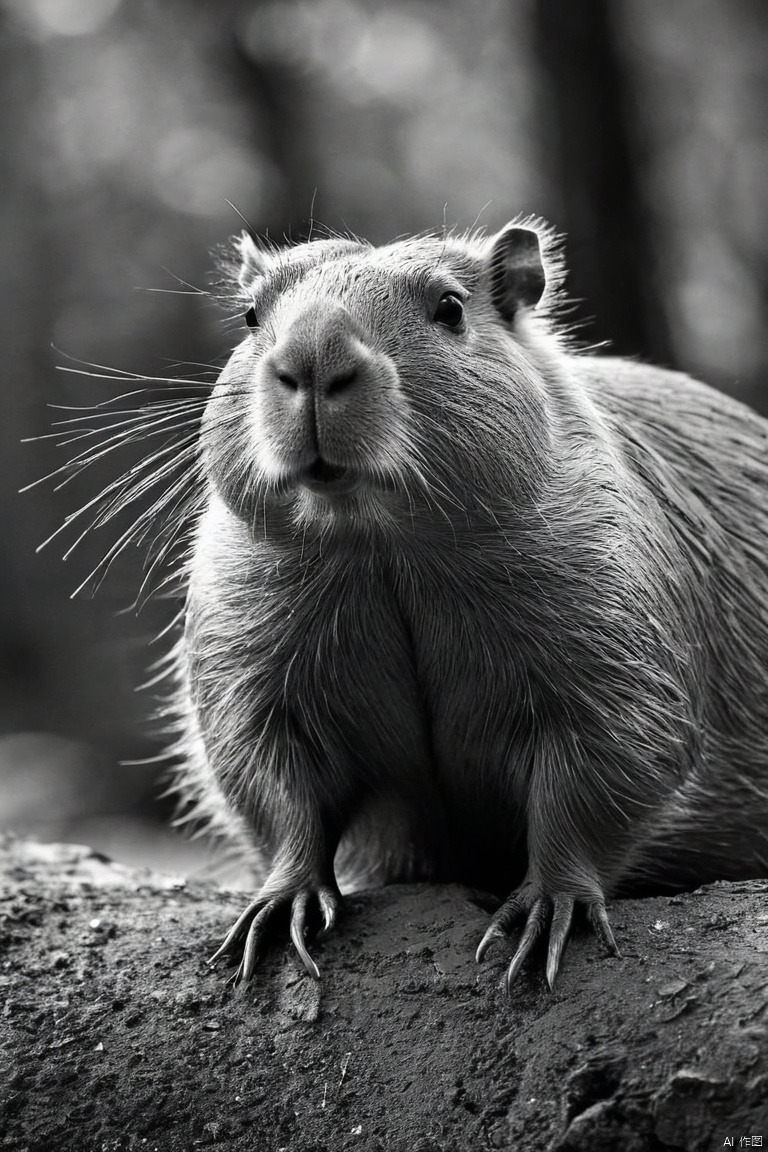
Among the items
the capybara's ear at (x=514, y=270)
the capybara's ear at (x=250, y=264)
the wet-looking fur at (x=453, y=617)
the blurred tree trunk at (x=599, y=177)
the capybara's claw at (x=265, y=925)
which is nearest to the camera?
the wet-looking fur at (x=453, y=617)

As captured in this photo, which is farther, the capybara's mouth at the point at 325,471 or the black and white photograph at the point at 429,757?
the capybara's mouth at the point at 325,471

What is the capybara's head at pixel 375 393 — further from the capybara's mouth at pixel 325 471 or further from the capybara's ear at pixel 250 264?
the capybara's ear at pixel 250 264

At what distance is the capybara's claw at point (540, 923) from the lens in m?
4.60

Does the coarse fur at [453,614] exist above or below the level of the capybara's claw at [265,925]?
above

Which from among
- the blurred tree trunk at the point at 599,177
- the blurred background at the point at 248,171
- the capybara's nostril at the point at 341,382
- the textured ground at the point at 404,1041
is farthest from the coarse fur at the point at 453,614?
the blurred background at the point at 248,171

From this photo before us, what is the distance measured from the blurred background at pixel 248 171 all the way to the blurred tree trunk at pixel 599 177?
33 mm

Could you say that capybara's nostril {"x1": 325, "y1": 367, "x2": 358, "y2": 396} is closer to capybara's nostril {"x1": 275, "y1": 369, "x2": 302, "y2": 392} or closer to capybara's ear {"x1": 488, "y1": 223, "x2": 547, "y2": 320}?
capybara's nostril {"x1": 275, "y1": 369, "x2": 302, "y2": 392}

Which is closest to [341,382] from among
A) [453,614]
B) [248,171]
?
[453,614]

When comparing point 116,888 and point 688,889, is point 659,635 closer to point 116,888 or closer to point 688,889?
point 688,889

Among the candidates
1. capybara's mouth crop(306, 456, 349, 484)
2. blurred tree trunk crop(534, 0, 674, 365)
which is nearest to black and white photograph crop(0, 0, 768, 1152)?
capybara's mouth crop(306, 456, 349, 484)

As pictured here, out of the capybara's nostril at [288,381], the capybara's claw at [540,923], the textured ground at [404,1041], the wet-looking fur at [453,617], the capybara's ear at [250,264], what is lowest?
the textured ground at [404,1041]

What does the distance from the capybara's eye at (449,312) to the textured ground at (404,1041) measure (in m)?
2.32

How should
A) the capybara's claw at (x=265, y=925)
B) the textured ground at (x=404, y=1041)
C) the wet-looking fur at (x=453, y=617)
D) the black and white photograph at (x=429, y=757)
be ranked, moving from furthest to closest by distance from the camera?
the capybara's claw at (x=265, y=925) → the wet-looking fur at (x=453, y=617) → the black and white photograph at (x=429, y=757) → the textured ground at (x=404, y=1041)

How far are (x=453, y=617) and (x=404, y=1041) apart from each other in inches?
62.3
